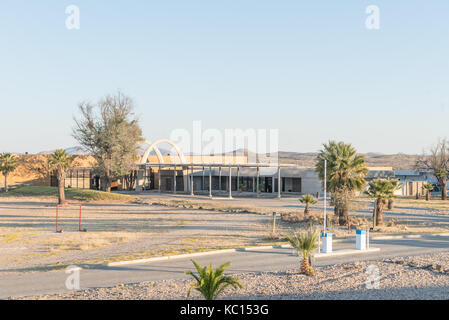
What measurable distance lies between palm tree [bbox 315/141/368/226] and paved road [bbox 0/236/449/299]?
20.1 ft

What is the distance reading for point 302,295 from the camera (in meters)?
10.9

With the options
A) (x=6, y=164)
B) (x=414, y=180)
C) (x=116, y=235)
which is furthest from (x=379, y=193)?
(x=414, y=180)

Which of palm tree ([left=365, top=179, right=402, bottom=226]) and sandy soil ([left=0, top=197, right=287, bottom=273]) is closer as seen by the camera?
sandy soil ([left=0, top=197, right=287, bottom=273])

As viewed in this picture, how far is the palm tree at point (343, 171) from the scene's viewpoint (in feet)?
82.9

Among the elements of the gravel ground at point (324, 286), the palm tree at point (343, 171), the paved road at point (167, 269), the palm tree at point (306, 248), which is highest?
the palm tree at point (343, 171)

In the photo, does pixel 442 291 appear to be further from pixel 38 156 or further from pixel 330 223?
pixel 38 156

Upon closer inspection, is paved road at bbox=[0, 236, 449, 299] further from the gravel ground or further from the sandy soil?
the sandy soil

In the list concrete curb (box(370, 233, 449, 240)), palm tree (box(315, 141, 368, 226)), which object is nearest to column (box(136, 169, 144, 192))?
palm tree (box(315, 141, 368, 226))

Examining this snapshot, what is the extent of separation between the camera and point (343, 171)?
25.3m

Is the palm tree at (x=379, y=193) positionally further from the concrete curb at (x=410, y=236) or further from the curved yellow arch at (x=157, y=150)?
the curved yellow arch at (x=157, y=150)

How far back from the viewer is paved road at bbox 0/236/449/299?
12102mm

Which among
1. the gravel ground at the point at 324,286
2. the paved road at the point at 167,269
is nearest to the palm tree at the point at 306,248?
the gravel ground at the point at 324,286

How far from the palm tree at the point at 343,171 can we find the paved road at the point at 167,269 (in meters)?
6.11
